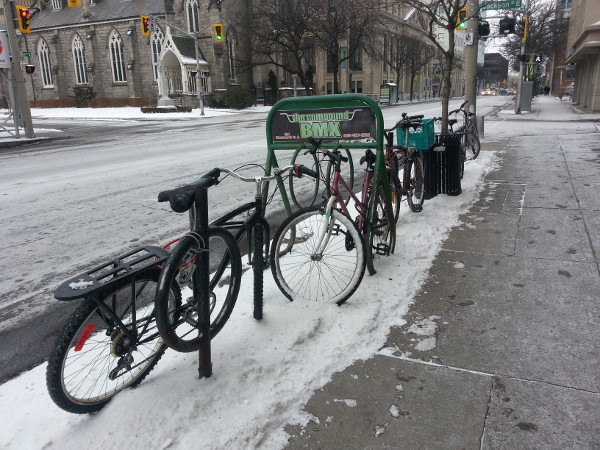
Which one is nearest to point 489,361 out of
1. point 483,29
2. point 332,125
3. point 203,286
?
point 203,286

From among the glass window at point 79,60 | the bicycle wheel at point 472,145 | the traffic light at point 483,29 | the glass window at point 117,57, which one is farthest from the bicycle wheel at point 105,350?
the glass window at point 79,60

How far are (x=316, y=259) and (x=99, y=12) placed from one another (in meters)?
57.3

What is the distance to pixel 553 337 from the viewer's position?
129 inches

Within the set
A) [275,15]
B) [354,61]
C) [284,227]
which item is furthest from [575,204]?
[354,61]

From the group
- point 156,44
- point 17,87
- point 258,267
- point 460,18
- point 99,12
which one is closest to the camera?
point 258,267

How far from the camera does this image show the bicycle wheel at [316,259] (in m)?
3.60

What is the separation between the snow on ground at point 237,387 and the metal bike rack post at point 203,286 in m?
0.11

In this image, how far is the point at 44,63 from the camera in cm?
5459

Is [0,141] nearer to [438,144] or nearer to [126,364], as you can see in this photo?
[438,144]

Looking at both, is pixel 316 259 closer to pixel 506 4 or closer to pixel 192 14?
pixel 506 4

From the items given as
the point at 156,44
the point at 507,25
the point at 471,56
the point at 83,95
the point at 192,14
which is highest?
the point at 192,14

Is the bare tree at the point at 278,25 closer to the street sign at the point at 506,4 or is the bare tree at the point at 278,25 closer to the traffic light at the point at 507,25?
the traffic light at the point at 507,25

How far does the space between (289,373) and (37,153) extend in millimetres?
15044

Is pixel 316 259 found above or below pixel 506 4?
below
